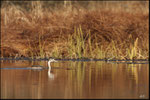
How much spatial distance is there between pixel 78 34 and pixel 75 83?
8732 millimetres

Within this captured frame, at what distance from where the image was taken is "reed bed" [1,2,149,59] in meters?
18.7

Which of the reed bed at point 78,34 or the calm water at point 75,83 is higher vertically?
the reed bed at point 78,34

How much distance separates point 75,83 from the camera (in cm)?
1043

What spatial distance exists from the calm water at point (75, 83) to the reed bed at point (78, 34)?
4912 mm

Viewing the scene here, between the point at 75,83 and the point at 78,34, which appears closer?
the point at 75,83

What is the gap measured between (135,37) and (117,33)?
0.80 meters

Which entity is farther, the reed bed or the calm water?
the reed bed

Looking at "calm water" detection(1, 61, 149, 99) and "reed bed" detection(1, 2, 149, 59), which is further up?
"reed bed" detection(1, 2, 149, 59)

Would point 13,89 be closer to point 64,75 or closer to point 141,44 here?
point 64,75

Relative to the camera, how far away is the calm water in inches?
343

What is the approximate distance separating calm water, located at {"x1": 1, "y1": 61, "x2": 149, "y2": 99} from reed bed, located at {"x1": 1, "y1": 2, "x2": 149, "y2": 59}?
491cm

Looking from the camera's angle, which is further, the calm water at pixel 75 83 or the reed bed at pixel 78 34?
the reed bed at pixel 78 34

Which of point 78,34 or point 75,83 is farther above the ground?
point 78,34

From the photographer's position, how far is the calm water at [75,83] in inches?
343
